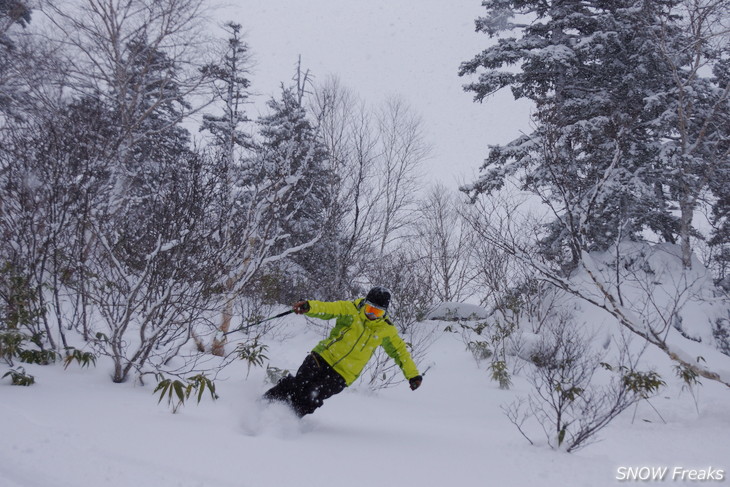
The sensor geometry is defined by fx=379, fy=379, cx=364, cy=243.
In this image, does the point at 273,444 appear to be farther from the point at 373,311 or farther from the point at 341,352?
the point at 373,311

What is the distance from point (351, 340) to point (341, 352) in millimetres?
147

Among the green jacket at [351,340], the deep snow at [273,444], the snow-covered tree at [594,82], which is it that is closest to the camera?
the deep snow at [273,444]

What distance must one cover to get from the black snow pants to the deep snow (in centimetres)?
12

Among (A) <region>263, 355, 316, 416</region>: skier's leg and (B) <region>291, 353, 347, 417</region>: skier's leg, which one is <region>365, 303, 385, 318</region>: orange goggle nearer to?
(B) <region>291, 353, 347, 417</region>: skier's leg

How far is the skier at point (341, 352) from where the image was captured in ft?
11.3

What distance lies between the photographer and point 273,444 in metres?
2.64

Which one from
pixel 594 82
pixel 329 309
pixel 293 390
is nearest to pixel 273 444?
pixel 293 390

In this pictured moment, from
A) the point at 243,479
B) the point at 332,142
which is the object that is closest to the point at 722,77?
the point at 332,142

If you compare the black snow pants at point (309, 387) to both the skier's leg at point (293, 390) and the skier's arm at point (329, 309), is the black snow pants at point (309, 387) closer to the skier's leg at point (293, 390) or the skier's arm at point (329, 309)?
the skier's leg at point (293, 390)

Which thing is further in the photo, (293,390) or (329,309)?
(329,309)

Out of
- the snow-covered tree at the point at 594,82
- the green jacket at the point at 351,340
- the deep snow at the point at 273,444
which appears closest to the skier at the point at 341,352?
the green jacket at the point at 351,340

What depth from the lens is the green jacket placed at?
354cm

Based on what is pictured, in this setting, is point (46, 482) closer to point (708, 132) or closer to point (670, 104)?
point (670, 104)

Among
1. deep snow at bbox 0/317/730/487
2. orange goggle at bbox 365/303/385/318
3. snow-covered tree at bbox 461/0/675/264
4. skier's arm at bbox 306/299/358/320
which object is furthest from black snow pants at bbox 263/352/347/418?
snow-covered tree at bbox 461/0/675/264
